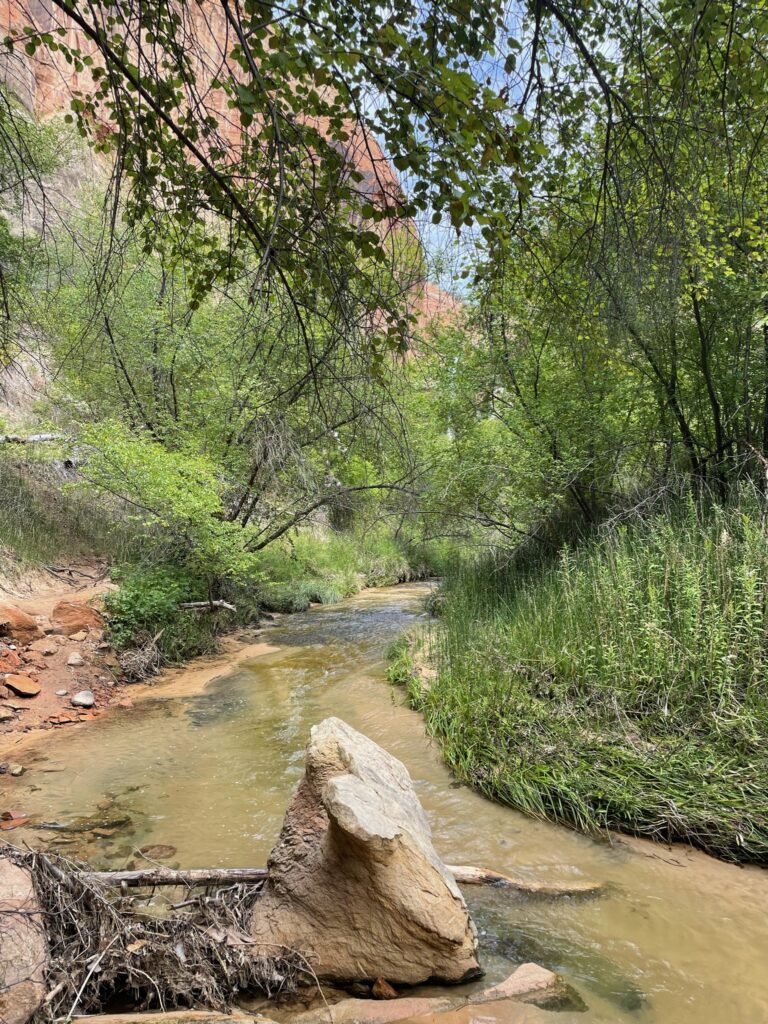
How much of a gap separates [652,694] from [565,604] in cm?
143

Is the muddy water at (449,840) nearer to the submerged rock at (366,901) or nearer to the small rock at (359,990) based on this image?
the submerged rock at (366,901)

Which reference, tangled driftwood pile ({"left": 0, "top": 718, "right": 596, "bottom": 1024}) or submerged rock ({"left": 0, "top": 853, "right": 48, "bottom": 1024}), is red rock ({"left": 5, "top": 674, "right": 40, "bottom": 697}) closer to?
tangled driftwood pile ({"left": 0, "top": 718, "right": 596, "bottom": 1024})

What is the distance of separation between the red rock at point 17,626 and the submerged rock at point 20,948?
5365mm

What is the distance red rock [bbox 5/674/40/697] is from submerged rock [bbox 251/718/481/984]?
4.57m

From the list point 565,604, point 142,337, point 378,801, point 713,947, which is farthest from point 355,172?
point 142,337

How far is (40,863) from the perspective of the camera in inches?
86.0

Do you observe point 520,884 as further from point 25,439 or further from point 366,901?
point 25,439

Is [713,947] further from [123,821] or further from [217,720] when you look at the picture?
[217,720]

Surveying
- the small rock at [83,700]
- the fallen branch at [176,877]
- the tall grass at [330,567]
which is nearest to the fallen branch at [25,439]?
the tall grass at [330,567]

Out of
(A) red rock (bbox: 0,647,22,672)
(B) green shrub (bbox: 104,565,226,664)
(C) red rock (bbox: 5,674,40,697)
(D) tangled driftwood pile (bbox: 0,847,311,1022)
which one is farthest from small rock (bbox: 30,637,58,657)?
(D) tangled driftwood pile (bbox: 0,847,311,1022)

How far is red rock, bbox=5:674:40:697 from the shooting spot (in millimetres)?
5871

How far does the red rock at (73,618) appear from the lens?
7.29 metres

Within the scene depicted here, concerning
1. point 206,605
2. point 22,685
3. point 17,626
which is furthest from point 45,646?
point 206,605

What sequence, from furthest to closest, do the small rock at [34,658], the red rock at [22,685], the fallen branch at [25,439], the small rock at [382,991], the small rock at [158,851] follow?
1. the fallen branch at [25,439]
2. the small rock at [34,658]
3. the red rock at [22,685]
4. the small rock at [158,851]
5. the small rock at [382,991]
